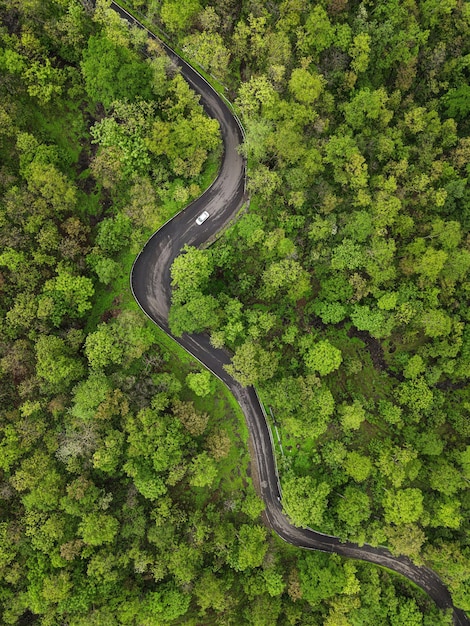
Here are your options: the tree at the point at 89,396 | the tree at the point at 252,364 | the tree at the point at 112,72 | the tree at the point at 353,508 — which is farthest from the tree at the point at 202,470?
the tree at the point at 112,72

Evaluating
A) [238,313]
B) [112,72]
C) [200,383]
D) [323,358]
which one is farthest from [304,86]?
[200,383]

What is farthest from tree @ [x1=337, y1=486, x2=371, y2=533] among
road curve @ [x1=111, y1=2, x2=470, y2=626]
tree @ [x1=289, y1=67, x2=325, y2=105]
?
tree @ [x1=289, y1=67, x2=325, y2=105]

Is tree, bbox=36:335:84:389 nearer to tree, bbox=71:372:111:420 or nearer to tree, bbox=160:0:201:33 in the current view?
tree, bbox=71:372:111:420

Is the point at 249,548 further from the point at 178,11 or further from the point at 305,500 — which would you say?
the point at 178,11

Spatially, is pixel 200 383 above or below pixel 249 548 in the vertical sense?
above

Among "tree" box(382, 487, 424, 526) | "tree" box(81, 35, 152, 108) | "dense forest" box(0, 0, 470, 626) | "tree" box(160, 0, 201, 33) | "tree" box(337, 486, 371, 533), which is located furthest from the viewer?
"tree" box(337, 486, 371, 533)

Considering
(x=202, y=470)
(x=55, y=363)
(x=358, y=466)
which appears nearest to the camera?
(x=55, y=363)

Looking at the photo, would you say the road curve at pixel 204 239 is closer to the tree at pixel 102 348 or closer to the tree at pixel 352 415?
the tree at pixel 102 348

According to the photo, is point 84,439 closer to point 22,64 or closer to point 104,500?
point 104,500

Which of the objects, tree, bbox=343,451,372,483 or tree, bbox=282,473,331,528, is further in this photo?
tree, bbox=343,451,372,483
